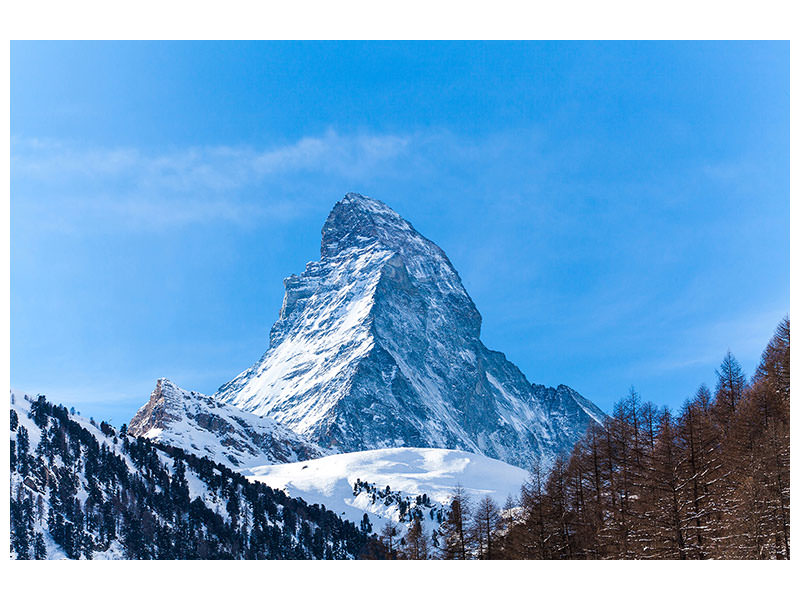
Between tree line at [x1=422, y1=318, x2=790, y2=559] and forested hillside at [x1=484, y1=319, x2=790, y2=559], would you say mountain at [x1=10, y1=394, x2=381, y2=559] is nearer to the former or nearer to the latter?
tree line at [x1=422, y1=318, x2=790, y2=559]

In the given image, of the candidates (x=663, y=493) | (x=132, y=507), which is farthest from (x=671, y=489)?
(x=132, y=507)

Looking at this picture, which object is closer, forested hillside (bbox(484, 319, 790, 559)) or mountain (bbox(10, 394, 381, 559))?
forested hillside (bbox(484, 319, 790, 559))

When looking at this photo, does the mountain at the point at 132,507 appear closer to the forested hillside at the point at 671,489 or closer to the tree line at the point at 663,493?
the tree line at the point at 663,493

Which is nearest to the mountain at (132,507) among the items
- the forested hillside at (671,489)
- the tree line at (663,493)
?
the tree line at (663,493)

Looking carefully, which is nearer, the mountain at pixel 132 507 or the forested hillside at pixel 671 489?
the forested hillside at pixel 671 489

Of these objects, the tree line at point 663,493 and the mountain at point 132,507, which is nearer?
the tree line at point 663,493

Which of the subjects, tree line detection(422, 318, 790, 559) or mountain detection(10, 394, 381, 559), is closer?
tree line detection(422, 318, 790, 559)

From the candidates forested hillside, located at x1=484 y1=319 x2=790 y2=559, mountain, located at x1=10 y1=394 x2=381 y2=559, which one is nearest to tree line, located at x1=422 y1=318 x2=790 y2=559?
forested hillside, located at x1=484 y1=319 x2=790 y2=559
